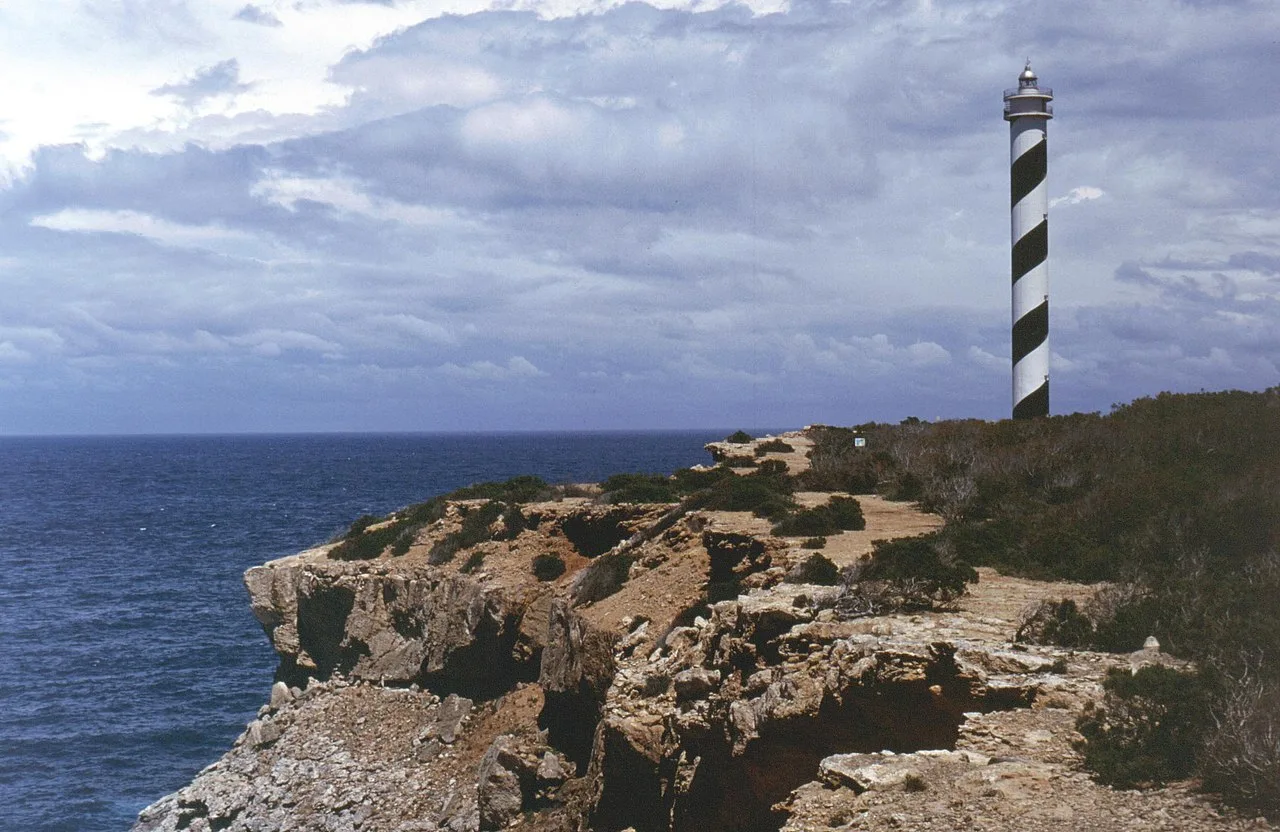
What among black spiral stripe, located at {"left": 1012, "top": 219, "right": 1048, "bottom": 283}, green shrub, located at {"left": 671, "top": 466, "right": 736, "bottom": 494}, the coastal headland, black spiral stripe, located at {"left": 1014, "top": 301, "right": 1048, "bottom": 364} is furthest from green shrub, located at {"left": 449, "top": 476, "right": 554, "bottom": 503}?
black spiral stripe, located at {"left": 1012, "top": 219, "right": 1048, "bottom": 283}

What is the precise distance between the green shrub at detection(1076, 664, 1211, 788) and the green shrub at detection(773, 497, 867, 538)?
1070 cm

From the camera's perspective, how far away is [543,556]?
98.0 ft

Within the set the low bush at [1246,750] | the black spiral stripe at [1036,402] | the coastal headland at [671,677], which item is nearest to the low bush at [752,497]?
the coastal headland at [671,677]

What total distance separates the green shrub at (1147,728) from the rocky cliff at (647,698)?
0.88 ft

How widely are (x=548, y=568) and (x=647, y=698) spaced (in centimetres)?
1111

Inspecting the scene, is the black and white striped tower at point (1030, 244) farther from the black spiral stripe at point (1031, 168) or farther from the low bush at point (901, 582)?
the low bush at point (901, 582)

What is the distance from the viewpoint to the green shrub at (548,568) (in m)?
29.1

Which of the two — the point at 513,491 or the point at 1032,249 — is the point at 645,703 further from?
the point at 1032,249

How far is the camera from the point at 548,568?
95.9 feet

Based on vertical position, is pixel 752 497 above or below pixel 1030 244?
below

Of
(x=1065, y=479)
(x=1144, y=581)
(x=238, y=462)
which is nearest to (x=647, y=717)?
(x=1144, y=581)

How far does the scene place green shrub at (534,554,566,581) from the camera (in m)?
29.1

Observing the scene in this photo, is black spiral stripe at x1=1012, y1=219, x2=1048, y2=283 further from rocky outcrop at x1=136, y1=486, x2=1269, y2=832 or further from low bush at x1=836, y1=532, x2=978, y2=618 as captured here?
low bush at x1=836, y1=532, x2=978, y2=618

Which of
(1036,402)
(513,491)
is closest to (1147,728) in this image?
(1036,402)
